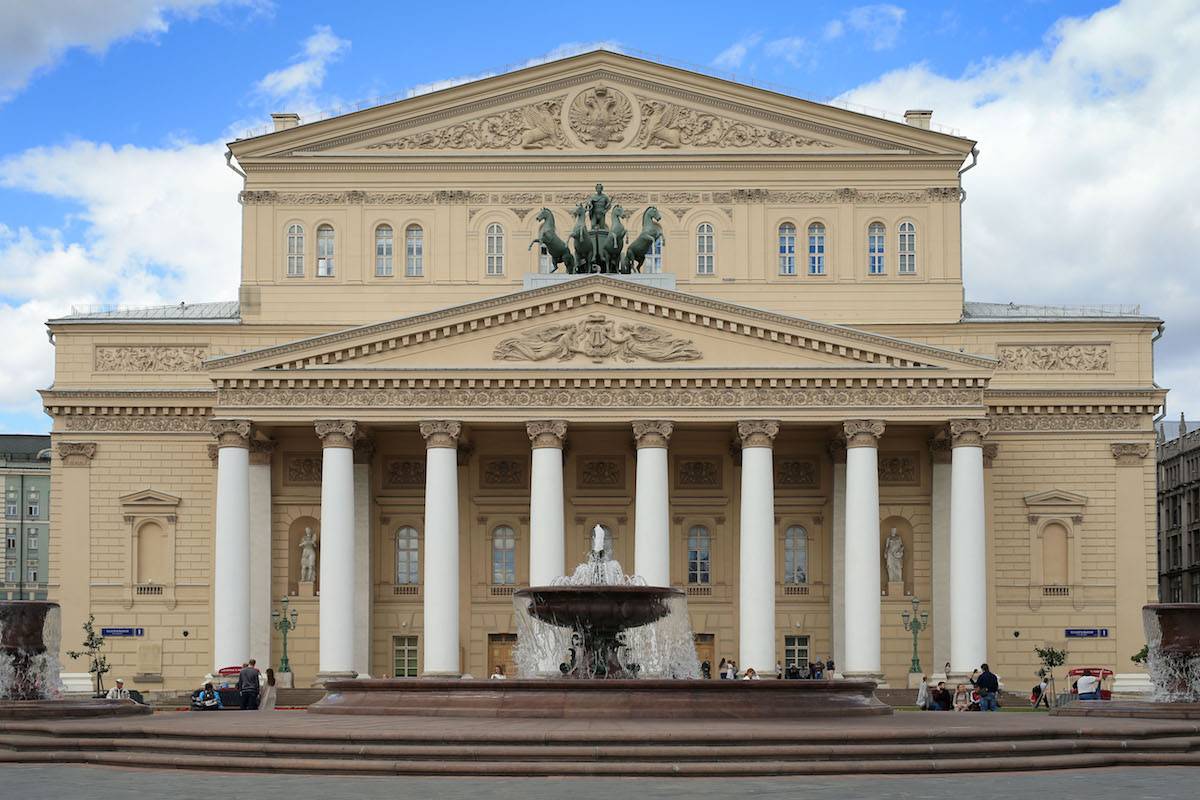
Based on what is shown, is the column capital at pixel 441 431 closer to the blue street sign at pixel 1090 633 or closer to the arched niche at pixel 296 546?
the arched niche at pixel 296 546

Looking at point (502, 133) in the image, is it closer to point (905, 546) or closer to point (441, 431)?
point (441, 431)

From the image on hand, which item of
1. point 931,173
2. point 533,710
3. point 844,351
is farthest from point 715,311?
point 533,710

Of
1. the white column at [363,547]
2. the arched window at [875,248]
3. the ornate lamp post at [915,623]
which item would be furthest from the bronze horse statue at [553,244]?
the ornate lamp post at [915,623]

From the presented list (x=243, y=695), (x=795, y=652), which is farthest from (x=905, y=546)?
(x=243, y=695)

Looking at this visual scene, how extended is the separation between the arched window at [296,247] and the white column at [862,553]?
18781 millimetres

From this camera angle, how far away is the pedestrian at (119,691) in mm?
48469

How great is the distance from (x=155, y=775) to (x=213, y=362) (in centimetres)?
2879

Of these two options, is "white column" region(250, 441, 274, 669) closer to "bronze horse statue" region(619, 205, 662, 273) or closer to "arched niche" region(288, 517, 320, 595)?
"arched niche" region(288, 517, 320, 595)

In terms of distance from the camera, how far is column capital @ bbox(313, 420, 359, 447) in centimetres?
5199

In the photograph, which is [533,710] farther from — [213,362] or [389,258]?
[389,258]

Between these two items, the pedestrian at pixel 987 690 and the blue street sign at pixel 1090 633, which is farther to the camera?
the blue street sign at pixel 1090 633

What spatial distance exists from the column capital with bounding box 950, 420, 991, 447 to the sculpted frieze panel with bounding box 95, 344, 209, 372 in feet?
73.5

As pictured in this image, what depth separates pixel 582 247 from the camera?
54406mm

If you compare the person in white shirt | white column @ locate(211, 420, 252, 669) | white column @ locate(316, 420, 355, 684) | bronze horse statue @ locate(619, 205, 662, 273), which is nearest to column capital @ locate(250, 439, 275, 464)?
white column @ locate(211, 420, 252, 669)
